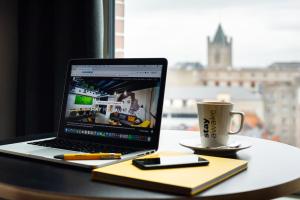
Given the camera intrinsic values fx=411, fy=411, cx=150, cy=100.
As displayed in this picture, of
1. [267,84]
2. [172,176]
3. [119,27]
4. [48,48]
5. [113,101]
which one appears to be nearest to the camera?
[172,176]

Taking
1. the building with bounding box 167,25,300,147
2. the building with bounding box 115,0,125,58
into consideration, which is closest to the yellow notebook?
the building with bounding box 167,25,300,147

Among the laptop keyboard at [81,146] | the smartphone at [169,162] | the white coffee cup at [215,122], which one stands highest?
the white coffee cup at [215,122]

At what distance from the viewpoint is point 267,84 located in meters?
1.68

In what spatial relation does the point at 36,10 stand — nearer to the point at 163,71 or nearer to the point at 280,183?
the point at 163,71

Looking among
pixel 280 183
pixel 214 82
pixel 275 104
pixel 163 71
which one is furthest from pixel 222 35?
pixel 280 183

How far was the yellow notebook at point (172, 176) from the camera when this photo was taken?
674 millimetres

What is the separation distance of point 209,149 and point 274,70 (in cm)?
81

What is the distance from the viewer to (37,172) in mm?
805

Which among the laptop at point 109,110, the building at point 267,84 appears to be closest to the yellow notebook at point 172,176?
the laptop at point 109,110

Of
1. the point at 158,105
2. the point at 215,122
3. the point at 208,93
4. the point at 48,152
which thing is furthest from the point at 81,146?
the point at 208,93

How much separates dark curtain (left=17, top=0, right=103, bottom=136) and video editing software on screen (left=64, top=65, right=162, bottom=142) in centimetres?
51

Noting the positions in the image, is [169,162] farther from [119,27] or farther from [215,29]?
[119,27]

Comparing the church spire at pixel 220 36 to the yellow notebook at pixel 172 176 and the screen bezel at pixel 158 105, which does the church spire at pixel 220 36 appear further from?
the yellow notebook at pixel 172 176

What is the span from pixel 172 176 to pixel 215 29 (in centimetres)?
111
